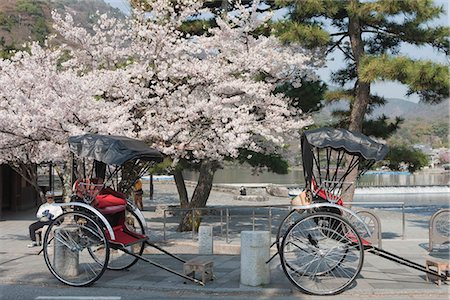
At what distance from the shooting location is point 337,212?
7734 millimetres

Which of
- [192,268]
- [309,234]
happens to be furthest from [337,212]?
[192,268]

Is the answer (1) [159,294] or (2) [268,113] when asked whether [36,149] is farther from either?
(1) [159,294]

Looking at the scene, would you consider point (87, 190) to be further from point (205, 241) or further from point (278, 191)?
point (278, 191)

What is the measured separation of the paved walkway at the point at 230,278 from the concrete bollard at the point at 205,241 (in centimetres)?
31

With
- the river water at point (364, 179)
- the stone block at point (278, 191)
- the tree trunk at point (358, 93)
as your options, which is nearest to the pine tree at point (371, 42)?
the tree trunk at point (358, 93)

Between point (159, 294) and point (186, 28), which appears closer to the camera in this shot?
point (159, 294)

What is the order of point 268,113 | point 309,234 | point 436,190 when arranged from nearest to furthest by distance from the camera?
point 309,234
point 268,113
point 436,190

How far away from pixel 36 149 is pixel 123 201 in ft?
17.3

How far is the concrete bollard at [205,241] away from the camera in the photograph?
10.5 metres

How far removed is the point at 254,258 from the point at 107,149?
2.96 metres

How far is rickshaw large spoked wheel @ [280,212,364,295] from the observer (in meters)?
6.98

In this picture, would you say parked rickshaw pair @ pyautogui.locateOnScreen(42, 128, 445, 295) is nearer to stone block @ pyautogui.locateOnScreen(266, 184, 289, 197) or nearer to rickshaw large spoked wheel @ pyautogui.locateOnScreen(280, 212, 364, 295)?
rickshaw large spoked wheel @ pyautogui.locateOnScreen(280, 212, 364, 295)

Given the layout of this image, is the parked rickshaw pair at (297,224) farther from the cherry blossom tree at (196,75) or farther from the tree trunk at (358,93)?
the tree trunk at (358,93)

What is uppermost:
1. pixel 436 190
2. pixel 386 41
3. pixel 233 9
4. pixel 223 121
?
pixel 233 9
